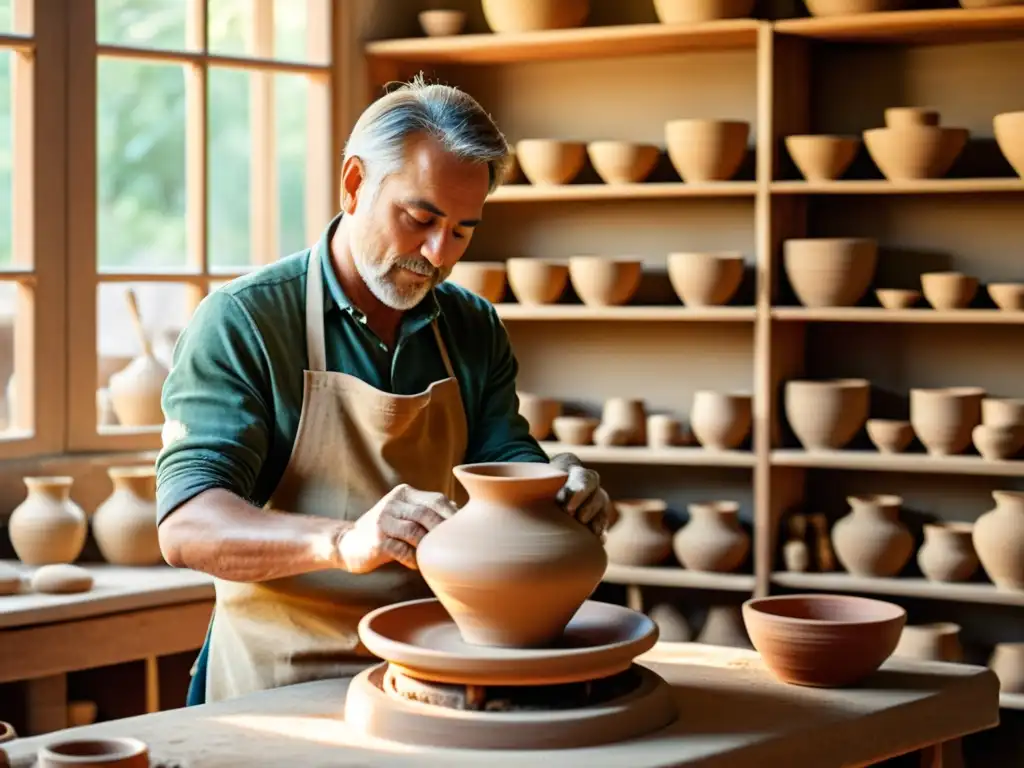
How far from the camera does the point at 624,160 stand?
454 cm

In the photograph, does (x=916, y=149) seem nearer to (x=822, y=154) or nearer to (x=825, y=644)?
(x=822, y=154)

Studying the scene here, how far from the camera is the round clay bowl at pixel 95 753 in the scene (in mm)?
1727

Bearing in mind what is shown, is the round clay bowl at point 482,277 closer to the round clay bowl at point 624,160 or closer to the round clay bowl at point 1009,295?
the round clay bowl at point 624,160

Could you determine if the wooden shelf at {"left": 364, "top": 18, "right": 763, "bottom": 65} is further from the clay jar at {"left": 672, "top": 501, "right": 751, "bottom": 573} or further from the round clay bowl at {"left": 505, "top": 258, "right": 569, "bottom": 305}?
the clay jar at {"left": 672, "top": 501, "right": 751, "bottom": 573}

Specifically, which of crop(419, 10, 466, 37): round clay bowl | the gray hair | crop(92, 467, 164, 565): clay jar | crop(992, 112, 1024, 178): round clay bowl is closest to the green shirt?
the gray hair

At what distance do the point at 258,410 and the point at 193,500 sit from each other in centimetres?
22

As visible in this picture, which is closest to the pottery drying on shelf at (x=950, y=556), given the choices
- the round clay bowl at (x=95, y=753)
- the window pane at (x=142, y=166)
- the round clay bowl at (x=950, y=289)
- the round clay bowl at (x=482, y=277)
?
the round clay bowl at (x=950, y=289)

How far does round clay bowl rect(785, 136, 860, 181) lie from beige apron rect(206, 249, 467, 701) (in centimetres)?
204

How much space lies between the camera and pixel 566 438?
15.2 ft

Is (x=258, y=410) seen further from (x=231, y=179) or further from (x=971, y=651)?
(x=231, y=179)

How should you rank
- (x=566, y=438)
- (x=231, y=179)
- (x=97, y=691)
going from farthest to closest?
(x=231, y=179) → (x=566, y=438) → (x=97, y=691)

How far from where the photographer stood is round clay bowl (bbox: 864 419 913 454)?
4328mm

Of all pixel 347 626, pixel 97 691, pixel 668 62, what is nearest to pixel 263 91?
pixel 668 62

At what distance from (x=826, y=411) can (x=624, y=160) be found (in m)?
0.96
